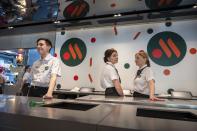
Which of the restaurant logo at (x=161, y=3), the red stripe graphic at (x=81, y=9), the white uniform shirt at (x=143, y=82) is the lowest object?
the white uniform shirt at (x=143, y=82)

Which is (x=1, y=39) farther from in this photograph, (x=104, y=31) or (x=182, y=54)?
(x=182, y=54)

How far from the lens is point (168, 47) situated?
3.42 metres

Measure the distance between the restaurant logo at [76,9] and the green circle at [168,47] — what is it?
1.33 meters

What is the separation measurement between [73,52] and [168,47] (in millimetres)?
1938

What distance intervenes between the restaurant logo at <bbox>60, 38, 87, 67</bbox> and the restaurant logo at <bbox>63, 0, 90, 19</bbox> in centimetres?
69

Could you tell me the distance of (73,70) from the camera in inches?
163

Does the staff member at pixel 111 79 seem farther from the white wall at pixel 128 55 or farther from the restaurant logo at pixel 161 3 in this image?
the white wall at pixel 128 55

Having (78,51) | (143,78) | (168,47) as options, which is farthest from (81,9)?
(143,78)

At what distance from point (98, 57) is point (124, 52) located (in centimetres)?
55

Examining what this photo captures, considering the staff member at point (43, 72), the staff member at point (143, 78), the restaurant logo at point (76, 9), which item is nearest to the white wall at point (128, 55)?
the restaurant logo at point (76, 9)

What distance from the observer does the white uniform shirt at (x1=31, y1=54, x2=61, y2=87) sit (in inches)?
85.2

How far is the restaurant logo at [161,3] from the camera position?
2.81 metres

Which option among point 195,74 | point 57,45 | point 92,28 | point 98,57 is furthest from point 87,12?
point 195,74

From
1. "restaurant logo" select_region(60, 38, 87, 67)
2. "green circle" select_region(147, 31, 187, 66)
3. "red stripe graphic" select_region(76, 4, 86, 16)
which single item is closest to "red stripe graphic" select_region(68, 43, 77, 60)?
"restaurant logo" select_region(60, 38, 87, 67)
